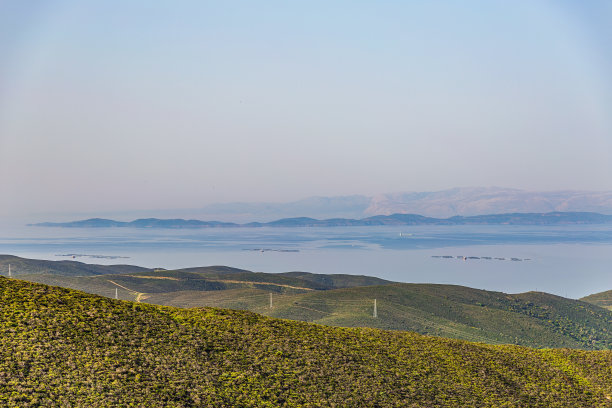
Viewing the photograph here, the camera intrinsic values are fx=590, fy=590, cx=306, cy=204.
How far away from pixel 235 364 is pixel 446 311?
112 feet

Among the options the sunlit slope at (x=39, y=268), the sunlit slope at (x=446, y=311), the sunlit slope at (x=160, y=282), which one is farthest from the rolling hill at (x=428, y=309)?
the sunlit slope at (x=39, y=268)

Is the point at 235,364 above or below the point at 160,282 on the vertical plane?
above

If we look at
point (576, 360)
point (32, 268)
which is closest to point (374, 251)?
point (32, 268)

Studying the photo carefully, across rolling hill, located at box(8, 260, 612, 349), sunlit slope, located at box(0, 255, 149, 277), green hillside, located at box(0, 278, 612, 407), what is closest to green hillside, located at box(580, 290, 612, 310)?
rolling hill, located at box(8, 260, 612, 349)

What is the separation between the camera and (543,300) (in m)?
56.8

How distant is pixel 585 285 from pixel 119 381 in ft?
315

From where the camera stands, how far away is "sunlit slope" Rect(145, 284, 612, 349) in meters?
39.7

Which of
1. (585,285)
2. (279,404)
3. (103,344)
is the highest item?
(103,344)

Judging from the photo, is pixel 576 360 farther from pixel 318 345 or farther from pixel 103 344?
pixel 103 344

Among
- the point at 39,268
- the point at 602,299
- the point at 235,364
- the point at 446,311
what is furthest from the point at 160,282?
the point at 235,364

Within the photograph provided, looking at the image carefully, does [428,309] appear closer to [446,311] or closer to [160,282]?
[446,311]

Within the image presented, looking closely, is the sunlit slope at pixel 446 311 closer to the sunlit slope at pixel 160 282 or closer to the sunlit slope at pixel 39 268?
the sunlit slope at pixel 160 282

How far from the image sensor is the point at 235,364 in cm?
1415

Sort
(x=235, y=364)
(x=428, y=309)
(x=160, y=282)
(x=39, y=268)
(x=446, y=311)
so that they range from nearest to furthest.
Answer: (x=235, y=364) → (x=446, y=311) → (x=428, y=309) → (x=160, y=282) → (x=39, y=268)
